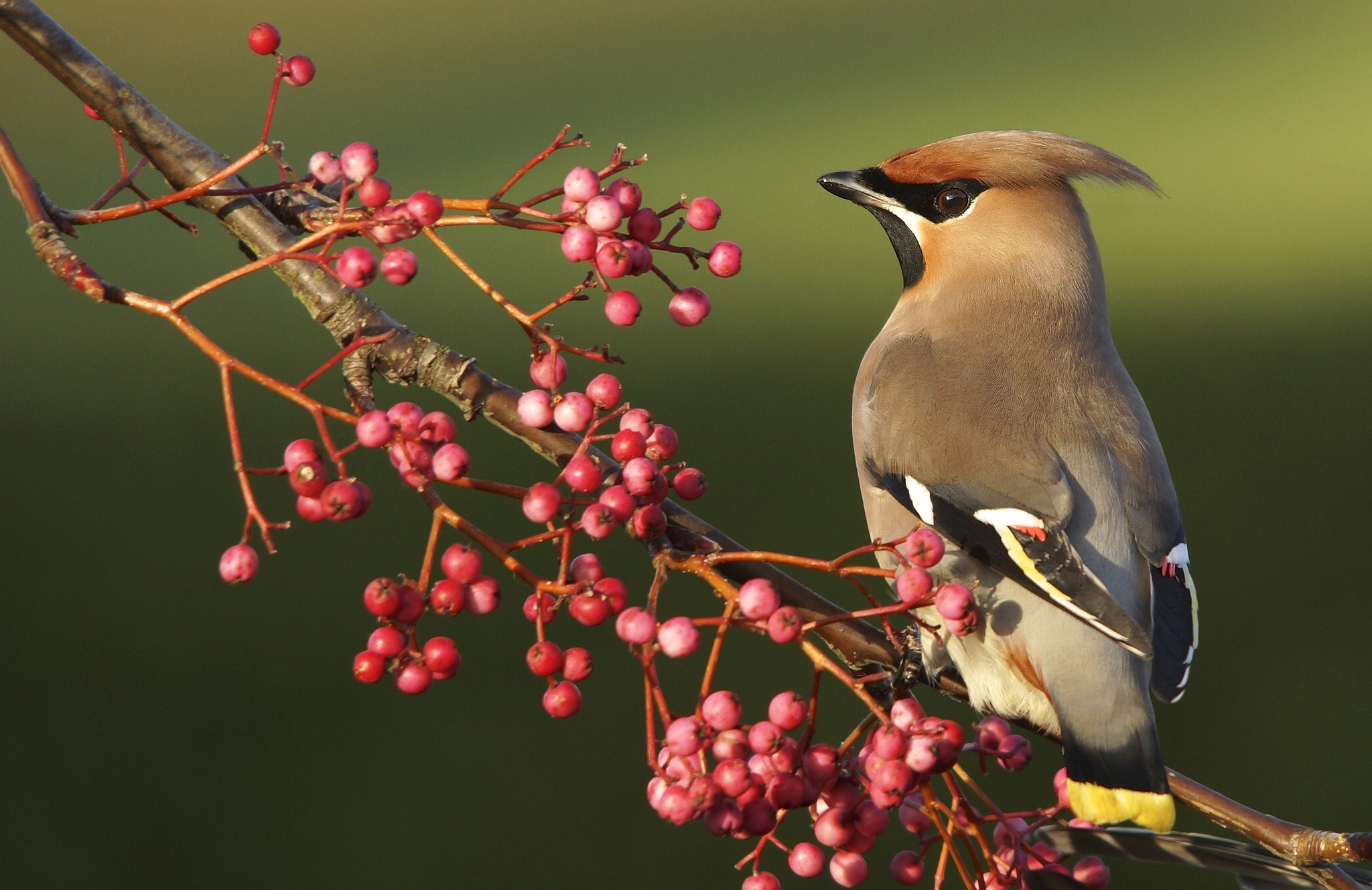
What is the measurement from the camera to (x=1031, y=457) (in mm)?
1700

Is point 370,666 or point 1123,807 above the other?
point 370,666

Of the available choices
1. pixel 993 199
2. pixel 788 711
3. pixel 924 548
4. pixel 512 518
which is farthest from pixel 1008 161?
pixel 512 518

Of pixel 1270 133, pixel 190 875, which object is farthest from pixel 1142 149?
pixel 190 875

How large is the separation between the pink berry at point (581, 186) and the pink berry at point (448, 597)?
12.0 inches

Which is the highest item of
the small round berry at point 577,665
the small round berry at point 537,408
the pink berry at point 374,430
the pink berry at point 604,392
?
the pink berry at point 374,430

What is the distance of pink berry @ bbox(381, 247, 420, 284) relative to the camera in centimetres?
102

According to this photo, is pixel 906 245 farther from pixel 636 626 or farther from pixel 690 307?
pixel 636 626

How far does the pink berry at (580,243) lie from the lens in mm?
1054

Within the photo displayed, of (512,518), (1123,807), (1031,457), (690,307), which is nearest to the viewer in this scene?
(690,307)

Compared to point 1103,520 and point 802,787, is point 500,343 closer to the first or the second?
point 1103,520

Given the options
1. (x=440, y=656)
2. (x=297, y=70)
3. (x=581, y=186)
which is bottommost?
(x=440, y=656)

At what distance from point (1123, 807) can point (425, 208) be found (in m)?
0.93

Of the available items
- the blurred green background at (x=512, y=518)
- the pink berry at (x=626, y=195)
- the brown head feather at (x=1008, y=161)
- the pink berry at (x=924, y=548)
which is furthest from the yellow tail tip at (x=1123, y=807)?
the blurred green background at (x=512, y=518)

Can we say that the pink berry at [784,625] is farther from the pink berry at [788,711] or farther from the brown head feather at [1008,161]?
the brown head feather at [1008,161]
